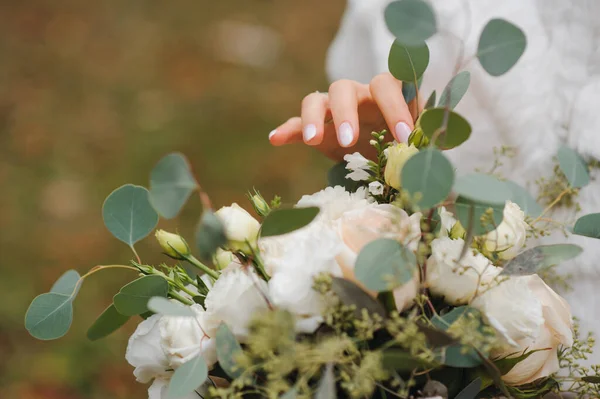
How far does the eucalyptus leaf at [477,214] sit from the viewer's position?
46 centimetres

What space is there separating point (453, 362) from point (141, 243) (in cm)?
162

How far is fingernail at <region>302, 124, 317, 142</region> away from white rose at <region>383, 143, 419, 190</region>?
0.21 m

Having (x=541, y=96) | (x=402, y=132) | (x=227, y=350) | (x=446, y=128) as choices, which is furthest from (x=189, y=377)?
(x=541, y=96)

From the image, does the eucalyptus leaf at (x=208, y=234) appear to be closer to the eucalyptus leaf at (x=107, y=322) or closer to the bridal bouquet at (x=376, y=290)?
the bridal bouquet at (x=376, y=290)

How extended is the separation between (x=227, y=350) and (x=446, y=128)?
0.69 ft

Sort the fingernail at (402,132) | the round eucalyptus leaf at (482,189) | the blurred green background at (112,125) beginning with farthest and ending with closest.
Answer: the blurred green background at (112,125) → the fingernail at (402,132) → the round eucalyptus leaf at (482,189)

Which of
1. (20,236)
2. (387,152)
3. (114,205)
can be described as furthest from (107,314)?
(20,236)

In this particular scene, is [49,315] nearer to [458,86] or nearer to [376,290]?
[376,290]

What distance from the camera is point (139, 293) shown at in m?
0.53

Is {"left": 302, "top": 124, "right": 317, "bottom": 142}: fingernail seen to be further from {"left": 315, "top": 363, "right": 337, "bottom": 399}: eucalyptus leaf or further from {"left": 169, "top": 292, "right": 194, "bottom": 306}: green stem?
{"left": 315, "top": 363, "right": 337, "bottom": 399}: eucalyptus leaf

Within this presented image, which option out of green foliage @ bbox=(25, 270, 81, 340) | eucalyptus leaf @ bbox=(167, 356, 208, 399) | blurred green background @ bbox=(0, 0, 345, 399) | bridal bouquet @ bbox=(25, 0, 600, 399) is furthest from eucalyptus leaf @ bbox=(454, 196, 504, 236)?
blurred green background @ bbox=(0, 0, 345, 399)

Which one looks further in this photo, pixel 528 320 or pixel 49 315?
pixel 49 315

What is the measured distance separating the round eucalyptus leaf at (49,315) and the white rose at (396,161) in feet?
0.92

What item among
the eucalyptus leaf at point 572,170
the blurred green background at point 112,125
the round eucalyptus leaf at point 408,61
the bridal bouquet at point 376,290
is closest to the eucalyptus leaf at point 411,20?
the bridal bouquet at point 376,290
